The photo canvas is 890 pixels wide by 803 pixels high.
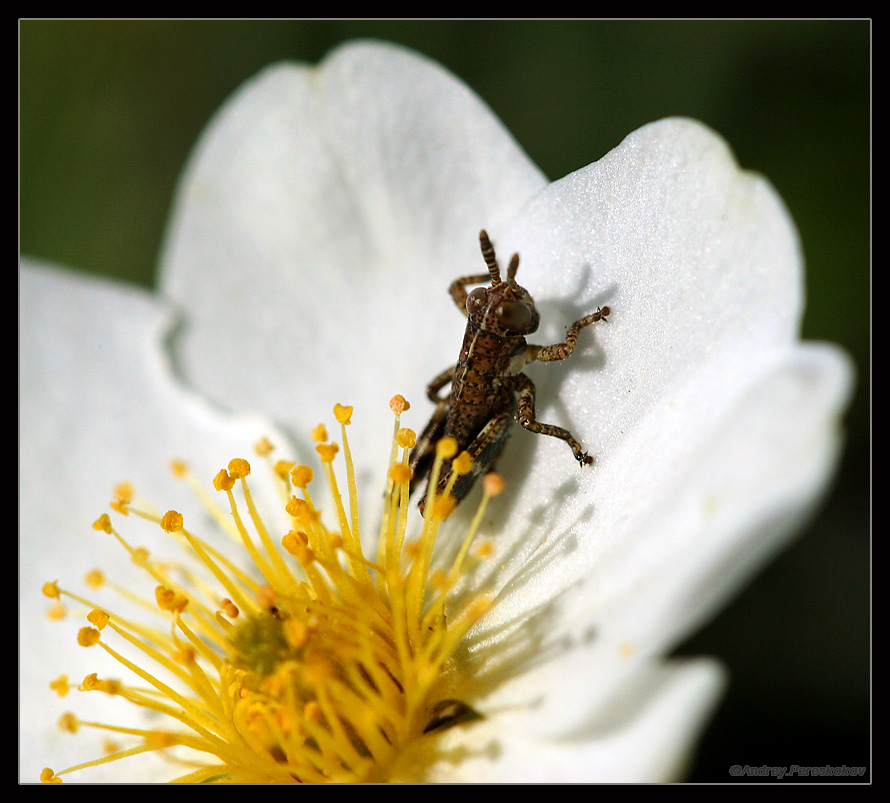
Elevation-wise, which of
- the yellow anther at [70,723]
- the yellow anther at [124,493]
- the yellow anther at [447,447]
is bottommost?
the yellow anther at [70,723]

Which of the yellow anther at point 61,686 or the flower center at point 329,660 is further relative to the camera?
the yellow anther at point 61,686

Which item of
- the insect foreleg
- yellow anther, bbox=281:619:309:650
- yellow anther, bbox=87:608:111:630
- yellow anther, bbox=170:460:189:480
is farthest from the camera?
yellow anther, bbox=170:460:189:480

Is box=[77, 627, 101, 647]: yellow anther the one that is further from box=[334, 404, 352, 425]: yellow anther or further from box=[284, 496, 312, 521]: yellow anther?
box=[334, 404, 352, 425]: yellow anther

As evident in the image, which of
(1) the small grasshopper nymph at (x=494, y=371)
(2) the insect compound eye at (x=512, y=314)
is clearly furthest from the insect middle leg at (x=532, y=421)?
(2) the insect compound eye at (x=512, y=314)

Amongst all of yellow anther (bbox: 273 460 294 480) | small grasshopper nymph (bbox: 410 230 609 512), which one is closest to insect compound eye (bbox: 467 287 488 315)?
small grasshopper nymph (bbox: 410 230 609 512)

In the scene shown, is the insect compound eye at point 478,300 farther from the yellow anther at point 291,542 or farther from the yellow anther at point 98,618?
the yellow anther at point 98,618

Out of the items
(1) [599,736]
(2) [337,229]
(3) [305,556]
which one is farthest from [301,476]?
(1) [599,736]

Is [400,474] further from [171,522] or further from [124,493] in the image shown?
[124,493]
